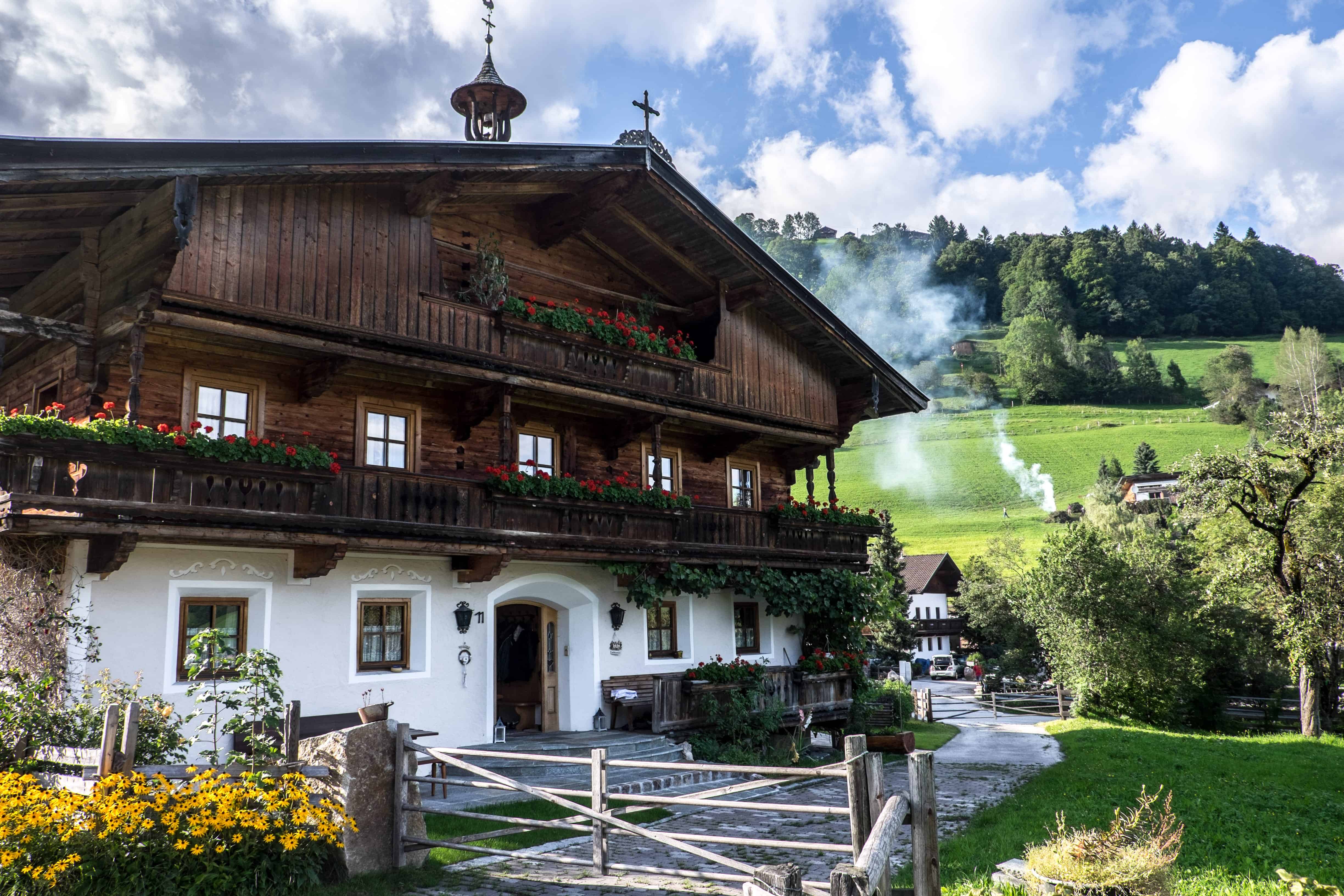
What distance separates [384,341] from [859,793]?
1096 centimetres

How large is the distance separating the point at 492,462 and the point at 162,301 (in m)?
6.57

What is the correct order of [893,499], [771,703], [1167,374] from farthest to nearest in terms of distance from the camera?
[1167,374] < [893,499] < [771,703]

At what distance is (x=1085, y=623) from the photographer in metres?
32.0

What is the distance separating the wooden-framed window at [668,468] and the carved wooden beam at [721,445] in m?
0.71

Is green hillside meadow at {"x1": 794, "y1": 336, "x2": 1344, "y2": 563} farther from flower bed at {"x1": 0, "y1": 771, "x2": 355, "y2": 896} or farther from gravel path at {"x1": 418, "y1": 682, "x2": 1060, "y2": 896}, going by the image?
flower bed at {"x1": 0, "y1": 771, "x2": 355, "y2": 896}

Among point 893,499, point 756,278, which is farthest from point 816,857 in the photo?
point 893,499

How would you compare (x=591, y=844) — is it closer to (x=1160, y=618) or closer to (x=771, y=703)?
(x=771, y=703)

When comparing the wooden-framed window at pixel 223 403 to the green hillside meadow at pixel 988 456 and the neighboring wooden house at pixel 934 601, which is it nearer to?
the neighboring wooden house at pixel 934 601

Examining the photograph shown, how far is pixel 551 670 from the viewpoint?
18.8 metres

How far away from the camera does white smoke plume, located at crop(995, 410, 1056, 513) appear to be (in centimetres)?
8675

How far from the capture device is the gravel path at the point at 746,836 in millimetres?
8539

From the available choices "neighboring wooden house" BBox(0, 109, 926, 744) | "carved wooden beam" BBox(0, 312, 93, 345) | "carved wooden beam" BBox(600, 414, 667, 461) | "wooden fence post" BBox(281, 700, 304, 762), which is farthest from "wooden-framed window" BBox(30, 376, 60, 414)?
"carved wooden beam" BBox(600, 414, 667, 461)

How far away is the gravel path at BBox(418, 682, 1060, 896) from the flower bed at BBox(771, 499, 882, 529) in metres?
5.43

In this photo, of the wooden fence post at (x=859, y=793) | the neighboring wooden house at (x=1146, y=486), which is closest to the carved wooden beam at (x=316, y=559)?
the wooden fence post at (x=859, y=793)
